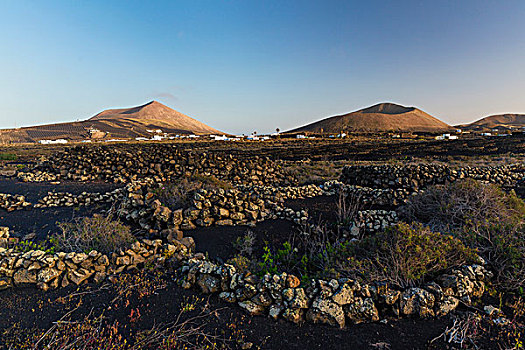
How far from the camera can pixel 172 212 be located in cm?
704

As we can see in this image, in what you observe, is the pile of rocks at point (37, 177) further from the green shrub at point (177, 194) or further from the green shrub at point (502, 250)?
the green shrub at point (502, 250)

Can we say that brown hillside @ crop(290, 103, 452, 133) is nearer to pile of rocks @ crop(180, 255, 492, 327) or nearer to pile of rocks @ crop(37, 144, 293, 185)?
pile of rocks @ crop(37, 144, 293, 185)

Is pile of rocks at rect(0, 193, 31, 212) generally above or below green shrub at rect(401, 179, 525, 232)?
below

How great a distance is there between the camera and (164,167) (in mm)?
14531

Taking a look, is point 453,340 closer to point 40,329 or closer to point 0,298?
point 40,329

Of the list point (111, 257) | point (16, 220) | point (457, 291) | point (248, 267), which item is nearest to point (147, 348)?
point (248, 267)

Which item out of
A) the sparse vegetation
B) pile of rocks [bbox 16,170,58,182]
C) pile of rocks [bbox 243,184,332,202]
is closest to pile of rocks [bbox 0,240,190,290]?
pile of rocks [bbox 243,184,332,202]

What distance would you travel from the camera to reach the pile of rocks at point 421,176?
Answer: 36.1 feet

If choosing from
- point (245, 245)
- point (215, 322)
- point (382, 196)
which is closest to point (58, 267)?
point (215, 322)

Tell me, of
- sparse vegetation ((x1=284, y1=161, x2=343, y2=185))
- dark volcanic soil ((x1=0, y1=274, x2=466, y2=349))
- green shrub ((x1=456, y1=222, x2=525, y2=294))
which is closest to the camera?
dark volcanic soil ((x1=0, y1=274, x2=466, y2=349))

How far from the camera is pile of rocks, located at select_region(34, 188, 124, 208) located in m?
9.48

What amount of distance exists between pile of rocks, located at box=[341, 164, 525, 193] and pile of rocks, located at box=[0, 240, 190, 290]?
10011 millimetres

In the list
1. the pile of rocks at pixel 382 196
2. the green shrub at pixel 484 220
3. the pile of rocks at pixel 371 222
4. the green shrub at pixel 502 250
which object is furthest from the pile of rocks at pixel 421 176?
the green shrub at pixel 502 250

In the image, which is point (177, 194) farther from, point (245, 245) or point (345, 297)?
point (345, 297)
